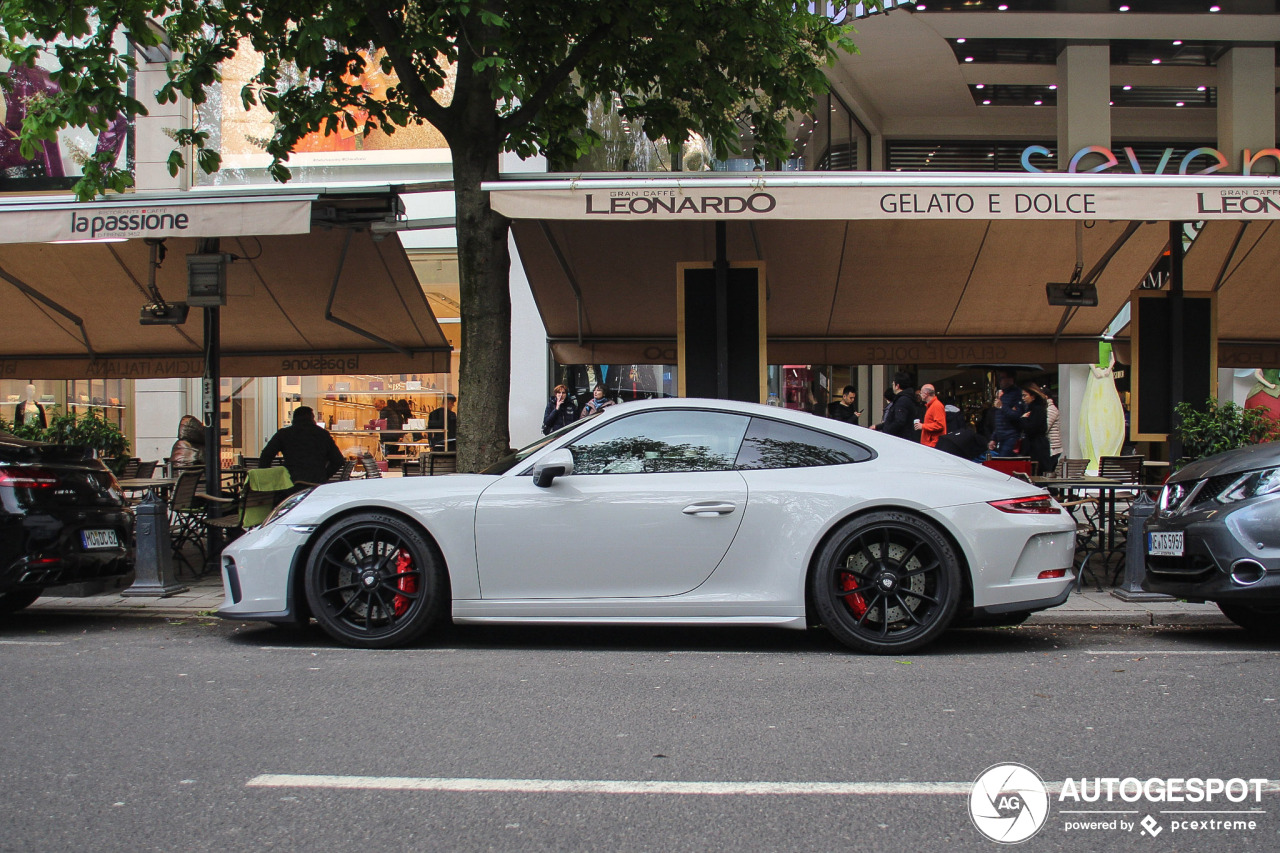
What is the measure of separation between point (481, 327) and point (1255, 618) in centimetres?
572

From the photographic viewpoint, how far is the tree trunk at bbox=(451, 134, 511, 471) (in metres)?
7.91

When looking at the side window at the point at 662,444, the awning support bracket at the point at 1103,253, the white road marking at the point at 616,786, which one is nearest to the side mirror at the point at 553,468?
the side window at the point at 662,444

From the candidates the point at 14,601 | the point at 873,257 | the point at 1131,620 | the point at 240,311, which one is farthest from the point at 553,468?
the point at 240,311

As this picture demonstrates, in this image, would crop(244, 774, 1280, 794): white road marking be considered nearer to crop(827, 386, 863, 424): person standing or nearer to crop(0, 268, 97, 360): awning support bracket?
crop(827, 386, 863, 424): person standing

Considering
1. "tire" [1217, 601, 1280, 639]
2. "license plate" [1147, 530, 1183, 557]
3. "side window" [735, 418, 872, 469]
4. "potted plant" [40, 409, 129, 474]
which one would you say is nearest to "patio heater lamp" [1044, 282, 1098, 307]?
"tire" [1217, 601, 1280, 639]

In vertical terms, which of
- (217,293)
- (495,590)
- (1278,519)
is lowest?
(495,590)

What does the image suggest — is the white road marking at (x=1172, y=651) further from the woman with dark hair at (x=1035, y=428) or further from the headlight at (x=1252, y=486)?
the woman with dark hair at (x=1035, y=428)

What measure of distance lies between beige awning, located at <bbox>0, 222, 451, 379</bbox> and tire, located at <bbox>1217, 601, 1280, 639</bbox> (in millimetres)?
7716

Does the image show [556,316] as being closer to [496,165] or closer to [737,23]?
[496,165]

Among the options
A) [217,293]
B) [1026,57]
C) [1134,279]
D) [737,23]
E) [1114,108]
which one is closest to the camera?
[737,23]

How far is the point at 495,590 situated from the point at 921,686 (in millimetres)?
2235

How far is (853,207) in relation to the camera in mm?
7762

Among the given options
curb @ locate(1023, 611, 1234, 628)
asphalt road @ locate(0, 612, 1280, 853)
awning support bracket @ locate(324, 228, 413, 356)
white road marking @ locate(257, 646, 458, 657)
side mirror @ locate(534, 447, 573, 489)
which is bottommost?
curb @ locate(1023, 611, 1234, 628)

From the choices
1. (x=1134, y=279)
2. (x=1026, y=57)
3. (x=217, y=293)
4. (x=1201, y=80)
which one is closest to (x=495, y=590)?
(x=217, y=293)
